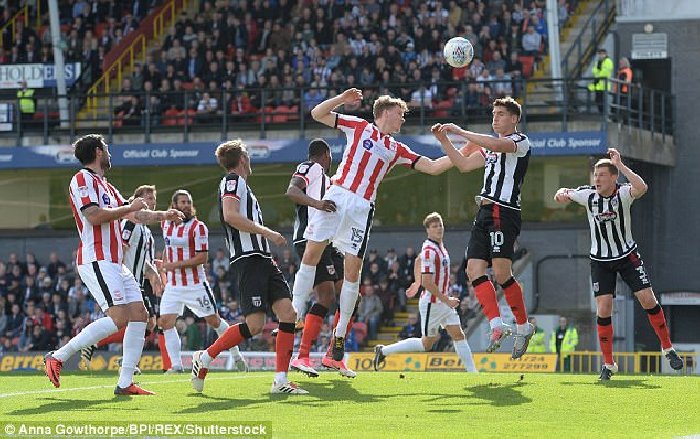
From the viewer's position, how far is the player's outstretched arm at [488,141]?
13750mm

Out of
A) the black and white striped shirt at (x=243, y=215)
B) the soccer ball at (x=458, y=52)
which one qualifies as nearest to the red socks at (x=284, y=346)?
the black and white striped shirt at (x=243, y=215)

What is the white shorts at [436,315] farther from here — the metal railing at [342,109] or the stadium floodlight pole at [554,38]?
the stadium floodlight pole at [554,38]

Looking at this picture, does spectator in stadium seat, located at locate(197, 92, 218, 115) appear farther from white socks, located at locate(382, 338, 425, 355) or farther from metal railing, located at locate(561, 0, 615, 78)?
white socks, located at locate(382, 338, 425, 355)

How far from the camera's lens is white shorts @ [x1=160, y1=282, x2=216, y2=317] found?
65.7 ft

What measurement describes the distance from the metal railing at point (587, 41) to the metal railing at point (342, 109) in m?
0.50

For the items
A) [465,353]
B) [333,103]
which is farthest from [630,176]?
[465,353]

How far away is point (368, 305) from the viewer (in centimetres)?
3084

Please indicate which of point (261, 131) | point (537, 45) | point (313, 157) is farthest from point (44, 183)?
point (313, 157)

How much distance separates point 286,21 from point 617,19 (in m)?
8.53

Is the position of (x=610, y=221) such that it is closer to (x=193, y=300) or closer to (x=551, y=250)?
(x=193, y=300)

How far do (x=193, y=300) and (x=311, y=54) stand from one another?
633 inches

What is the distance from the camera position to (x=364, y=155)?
14891mm

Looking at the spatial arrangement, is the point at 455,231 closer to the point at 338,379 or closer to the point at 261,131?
the point at 261,131

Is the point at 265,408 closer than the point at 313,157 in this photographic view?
Yes
